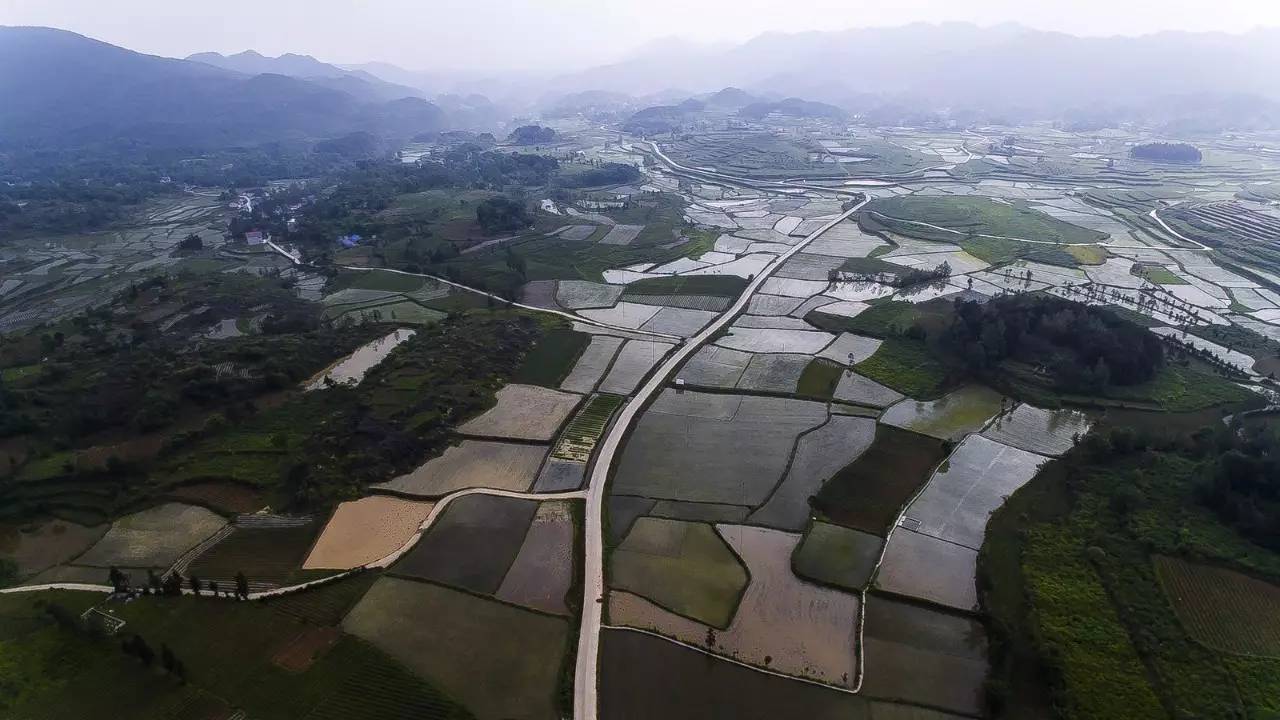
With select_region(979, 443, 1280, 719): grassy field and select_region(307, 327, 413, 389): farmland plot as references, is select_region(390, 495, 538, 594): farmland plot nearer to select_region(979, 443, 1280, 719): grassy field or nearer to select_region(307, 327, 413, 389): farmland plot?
select_region(307, 327, 413, 389): farmland plot

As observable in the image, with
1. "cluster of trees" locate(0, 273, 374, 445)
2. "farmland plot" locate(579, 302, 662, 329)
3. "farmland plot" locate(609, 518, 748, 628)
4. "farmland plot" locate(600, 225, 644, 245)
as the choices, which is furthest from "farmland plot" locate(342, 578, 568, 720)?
"farmland plot" locate(600, 225, 644, 245)

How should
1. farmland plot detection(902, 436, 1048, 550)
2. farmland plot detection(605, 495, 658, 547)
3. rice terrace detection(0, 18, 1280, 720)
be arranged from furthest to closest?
1. farmland plot detection(605, 495, 658, 547)
2. farmland plot detection(902, 436, 1048, 550)
3. rice terrace detection(0, 18, 1280, 720)

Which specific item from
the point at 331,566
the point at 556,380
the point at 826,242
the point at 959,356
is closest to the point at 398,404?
the point at 556,380

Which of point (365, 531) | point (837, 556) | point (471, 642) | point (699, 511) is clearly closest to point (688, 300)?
point (699, 511)

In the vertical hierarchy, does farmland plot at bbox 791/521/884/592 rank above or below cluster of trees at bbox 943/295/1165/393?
below

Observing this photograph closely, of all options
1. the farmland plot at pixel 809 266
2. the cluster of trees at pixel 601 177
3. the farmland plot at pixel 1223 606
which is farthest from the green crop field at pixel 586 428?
the cluster of trees at pixel 601 177

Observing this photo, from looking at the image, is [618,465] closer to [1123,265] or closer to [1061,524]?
[1061,524]

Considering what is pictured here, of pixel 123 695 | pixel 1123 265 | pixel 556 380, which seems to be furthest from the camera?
pixel 1123 265
